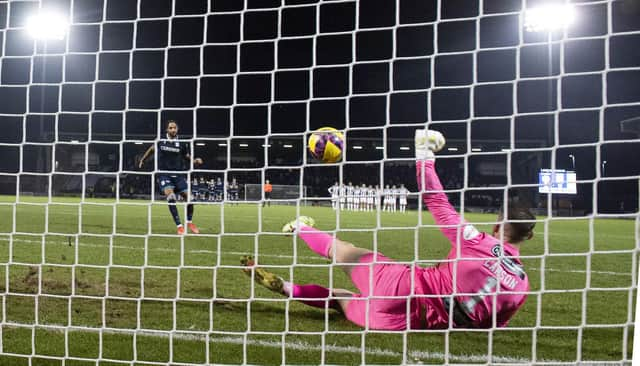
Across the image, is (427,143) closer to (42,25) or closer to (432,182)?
(432,182)

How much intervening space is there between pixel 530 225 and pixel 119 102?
2215 cm

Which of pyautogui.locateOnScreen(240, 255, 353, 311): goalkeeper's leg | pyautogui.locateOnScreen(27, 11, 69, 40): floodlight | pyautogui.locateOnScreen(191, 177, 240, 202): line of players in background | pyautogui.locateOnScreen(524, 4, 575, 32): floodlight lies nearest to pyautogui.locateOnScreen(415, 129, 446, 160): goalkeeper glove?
pyautogui.locateOnScreen(524, 4, 575, 32): floodlight

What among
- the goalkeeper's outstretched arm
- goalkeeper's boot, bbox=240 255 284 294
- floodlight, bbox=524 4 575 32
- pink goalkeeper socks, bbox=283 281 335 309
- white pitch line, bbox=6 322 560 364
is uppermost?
floodlight, bbox=524 4 575 32

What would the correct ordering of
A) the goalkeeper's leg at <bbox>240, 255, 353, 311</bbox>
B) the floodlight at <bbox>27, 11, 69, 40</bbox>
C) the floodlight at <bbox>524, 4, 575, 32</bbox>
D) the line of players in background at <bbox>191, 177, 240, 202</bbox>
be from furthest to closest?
the line of players in background at <bbox>191, 177, 240, 202</bbox> → the floodlight at <bbox>27, 11, 69, 40</bbox> → the goalkeeper's leg at <bbox>240, 255, 353, 311</bbox> → the floodlight at <bbox>524, 4, 575, 32</bbox>

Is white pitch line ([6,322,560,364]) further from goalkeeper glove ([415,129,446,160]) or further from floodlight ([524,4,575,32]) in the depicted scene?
floodlight ([524,4,575,32])

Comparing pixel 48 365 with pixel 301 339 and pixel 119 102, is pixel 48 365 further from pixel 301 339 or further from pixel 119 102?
pixel 119 102

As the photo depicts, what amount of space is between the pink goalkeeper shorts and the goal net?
0.12 m

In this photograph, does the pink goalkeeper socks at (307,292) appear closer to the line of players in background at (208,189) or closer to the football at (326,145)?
the football at (326,145)

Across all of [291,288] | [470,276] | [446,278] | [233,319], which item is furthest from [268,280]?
[470,276]

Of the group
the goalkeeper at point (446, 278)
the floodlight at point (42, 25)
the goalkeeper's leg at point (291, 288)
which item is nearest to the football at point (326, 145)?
the goalkeeper at point (446, 278)

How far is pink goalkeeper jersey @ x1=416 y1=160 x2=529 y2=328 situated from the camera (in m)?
3.24

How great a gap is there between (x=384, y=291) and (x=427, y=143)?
948 millimetres

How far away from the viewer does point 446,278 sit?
341 centimetres

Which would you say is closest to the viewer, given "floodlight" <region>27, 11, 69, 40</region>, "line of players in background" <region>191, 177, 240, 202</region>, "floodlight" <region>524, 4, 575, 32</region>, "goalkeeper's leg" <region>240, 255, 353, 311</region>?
"floodlight" <region>524, 4, 575, 32</region>
